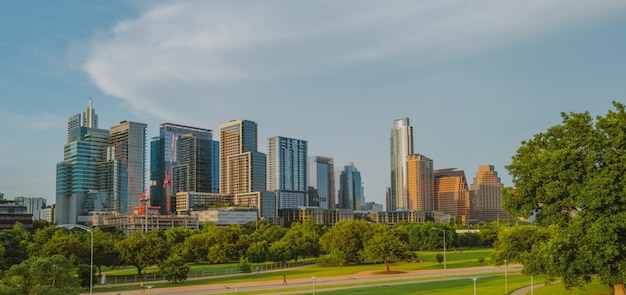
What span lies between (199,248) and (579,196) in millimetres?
93688

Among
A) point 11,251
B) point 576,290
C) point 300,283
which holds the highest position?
point 11,251

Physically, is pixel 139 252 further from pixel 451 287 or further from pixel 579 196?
pixel 579 196

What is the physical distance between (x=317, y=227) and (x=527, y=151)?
5014 inches

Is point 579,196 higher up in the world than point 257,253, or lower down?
higher up

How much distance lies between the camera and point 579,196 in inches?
1825

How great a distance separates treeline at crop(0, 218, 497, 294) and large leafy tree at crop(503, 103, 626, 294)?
130 feet

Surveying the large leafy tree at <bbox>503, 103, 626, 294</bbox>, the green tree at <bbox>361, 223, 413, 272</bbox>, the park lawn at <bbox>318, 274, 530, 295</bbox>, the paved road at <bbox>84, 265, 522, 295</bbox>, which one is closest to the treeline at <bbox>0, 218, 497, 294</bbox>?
the green tree at <bbox>361, 223, 413, 272</bbox>

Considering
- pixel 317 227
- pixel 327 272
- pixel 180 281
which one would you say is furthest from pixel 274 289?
pixel 317 227

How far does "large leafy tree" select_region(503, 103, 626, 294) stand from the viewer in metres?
45.1

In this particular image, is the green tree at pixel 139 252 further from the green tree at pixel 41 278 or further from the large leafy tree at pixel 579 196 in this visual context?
the large leafy tree at pixel 579 196

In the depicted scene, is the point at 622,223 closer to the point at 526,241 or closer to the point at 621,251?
the point at 621,251

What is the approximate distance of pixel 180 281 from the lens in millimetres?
87000

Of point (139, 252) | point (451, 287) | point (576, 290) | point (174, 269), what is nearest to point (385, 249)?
point (451, 287)

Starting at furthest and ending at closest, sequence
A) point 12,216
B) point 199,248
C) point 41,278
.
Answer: point 12,216, point 199,248, point 41,278
